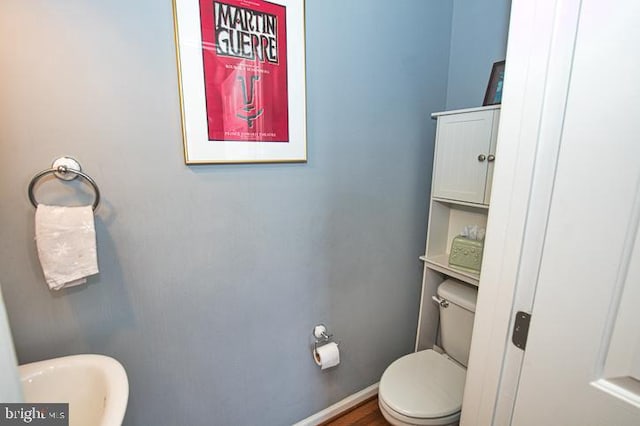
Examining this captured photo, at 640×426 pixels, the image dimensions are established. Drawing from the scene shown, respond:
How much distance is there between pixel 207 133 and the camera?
1045mm

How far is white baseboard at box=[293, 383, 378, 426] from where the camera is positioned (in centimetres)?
155

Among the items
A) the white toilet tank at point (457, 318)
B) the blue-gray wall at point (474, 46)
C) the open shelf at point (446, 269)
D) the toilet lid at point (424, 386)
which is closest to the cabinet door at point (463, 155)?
the blue-gray wall at point (474, 46)

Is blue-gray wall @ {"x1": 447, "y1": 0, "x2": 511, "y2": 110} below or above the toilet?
above

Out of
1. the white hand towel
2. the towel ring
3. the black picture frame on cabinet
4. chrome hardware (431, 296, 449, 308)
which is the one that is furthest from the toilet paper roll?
the black picture frame on cabinet

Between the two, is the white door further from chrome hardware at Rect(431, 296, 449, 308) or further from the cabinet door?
chrome hardware at Rect(431, 296, 449, 308)

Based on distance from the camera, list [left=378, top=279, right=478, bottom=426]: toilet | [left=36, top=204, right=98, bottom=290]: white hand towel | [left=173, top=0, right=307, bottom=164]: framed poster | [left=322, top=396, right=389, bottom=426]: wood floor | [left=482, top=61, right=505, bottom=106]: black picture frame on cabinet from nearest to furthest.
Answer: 1. [left=36, top=204, right=98, bottom=290]: white hand towel
2. [left=173, top=0, right=307, bottom=164]: framed poster
3. [left=378, top=279, right=478, bottom=426]: toilet
4. [left=482, top=61, right=505, bottom=106]: black picture frame on cabinet
5. [left=322, top=396, right=389, bottom=426]: wood floor

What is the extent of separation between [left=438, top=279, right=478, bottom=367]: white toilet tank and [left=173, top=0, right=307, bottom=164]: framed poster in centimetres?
111

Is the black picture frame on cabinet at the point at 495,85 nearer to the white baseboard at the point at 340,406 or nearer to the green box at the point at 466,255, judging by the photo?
the green box at the point at 466,255

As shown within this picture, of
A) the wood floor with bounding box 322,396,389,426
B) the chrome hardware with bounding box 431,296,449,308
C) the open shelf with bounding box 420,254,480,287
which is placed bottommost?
the wood floor with bounding box 322,396,389,426

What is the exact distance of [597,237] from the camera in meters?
0.55

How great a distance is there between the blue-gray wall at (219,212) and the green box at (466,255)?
0.25 meters

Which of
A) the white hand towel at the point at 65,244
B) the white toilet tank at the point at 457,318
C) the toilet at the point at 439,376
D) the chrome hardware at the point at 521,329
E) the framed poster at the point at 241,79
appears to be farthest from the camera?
the white toilet tank at the point at 457,318

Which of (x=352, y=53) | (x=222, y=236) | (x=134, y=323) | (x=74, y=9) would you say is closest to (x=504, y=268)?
(x=222, y=236)

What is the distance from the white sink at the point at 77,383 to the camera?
2.51 ft
